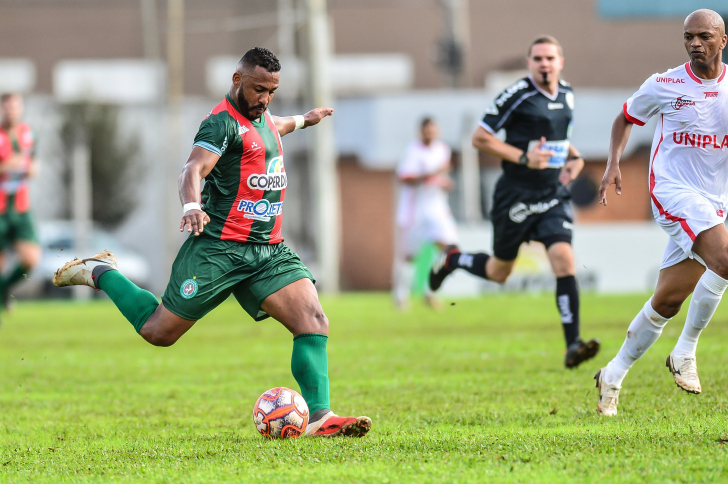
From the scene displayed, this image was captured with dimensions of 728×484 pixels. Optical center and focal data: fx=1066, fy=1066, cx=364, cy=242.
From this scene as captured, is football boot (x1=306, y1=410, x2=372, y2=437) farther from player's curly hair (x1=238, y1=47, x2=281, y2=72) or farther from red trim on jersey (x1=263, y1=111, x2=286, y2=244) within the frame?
player's curly hair (x1=238, y1=47, x2=281, y2=72)

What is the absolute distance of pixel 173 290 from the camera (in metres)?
6.01

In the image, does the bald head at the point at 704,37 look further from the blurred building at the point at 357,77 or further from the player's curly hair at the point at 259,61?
the blurred building at the point at 357,77

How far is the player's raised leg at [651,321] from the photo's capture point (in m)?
6.14

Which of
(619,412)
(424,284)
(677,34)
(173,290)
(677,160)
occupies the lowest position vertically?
(424,284)

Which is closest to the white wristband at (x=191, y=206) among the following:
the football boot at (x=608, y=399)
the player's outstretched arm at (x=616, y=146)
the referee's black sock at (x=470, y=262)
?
the player's outstretched arm at (x=616, y=146)

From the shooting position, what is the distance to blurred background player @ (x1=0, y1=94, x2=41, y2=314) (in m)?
13.5

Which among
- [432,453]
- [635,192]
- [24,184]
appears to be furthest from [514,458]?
[635,192]

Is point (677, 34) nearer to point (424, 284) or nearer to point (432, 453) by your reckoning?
point (424, 284)

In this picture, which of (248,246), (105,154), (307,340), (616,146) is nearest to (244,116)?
(248,246)

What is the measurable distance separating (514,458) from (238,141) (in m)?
2.31

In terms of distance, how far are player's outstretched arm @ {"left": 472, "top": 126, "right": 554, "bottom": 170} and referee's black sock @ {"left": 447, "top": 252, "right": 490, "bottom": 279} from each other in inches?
55.3

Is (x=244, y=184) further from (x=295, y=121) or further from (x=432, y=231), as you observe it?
(x=432, y=231)

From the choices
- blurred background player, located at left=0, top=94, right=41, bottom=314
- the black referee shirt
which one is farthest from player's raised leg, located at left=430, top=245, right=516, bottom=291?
blurred background player, located at left=0, top=94, right=41, bottom=314

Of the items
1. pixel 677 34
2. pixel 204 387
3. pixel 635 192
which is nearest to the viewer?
pixel 204 387
